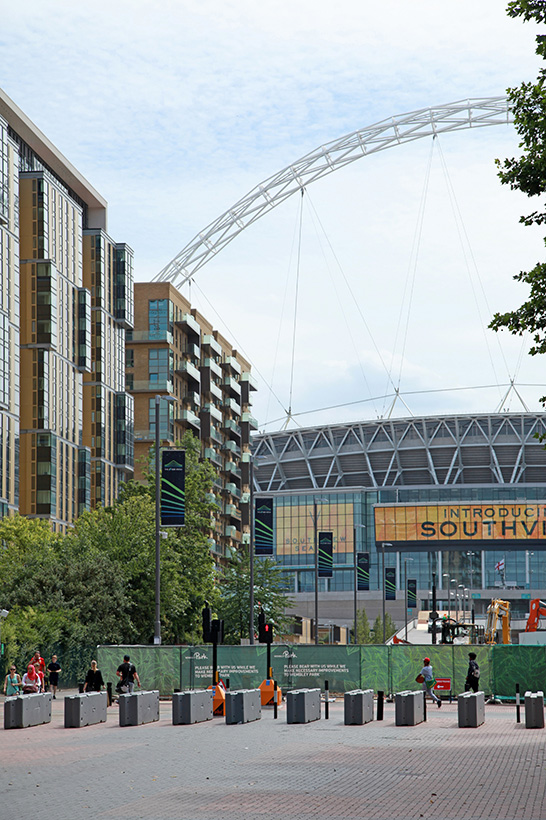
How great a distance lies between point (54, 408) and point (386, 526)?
309 feet

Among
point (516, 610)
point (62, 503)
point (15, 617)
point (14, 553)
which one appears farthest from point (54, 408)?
point (516, 610)

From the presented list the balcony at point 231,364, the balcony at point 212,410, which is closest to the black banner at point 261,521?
the balcony at point 212,410

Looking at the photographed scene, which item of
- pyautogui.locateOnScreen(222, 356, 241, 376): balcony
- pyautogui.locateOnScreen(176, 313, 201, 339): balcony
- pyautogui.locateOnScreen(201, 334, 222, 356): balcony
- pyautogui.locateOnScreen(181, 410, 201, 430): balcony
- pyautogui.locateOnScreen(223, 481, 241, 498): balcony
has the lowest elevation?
pyautogui.locateOnScreen(223, 481, 241, 498): balcony

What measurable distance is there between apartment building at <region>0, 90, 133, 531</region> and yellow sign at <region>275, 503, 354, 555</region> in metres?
75.8

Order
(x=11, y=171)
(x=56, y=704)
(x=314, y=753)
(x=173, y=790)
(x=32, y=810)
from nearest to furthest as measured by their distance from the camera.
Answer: (x=32, y=810) < (x=173, y=790) < (x=314, y=753) < (x=56, y=704) < (x=11, y=171)

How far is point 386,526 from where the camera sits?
607 feet

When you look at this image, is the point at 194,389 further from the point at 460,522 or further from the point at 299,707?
the point at 299,707

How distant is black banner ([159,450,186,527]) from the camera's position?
152 ft

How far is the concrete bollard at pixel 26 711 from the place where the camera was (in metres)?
Answer: 31.6

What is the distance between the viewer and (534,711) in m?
31.6

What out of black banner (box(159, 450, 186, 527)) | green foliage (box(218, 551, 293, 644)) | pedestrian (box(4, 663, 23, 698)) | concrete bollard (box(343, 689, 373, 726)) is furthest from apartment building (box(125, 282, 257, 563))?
concrete bollard (box(343, 689, 373, 726))

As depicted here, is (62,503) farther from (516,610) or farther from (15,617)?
(516,610)

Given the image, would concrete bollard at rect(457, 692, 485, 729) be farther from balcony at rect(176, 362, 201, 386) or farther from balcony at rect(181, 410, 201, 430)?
balcony at rect(176, 362, 201, 386)

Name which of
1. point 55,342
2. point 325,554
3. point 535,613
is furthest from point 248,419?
point 535,613
